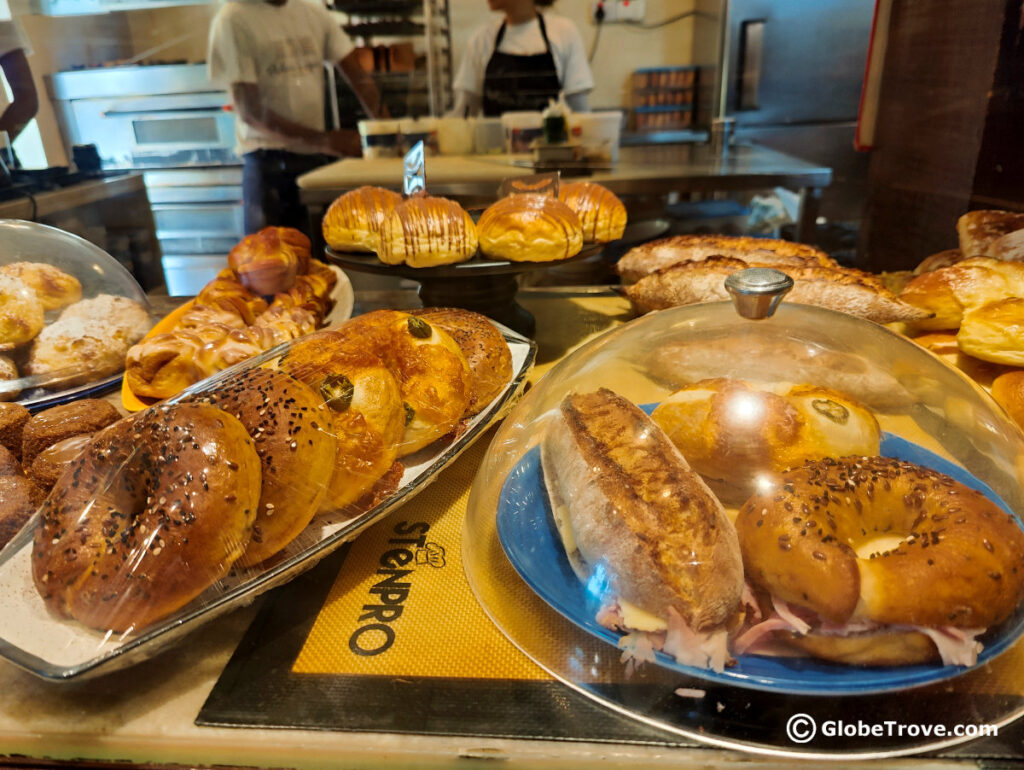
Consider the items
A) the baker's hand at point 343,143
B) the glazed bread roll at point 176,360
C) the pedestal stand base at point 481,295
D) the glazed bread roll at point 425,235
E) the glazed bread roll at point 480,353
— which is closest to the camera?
the glazed bread roll at point 480,353

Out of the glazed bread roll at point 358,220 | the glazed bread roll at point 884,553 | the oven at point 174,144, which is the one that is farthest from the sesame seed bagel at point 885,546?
the oven at point 174,144

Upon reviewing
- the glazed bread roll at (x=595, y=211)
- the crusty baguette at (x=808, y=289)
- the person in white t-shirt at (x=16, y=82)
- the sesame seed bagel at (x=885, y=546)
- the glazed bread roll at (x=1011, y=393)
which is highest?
the person in white t-shirt at (x=16, y=82)

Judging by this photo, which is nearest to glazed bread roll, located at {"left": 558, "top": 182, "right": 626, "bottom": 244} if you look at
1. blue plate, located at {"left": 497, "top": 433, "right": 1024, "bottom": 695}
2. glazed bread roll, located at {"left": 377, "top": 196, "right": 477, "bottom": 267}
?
glazed bread roll, located at {"left": 377, "top": 196, "right": 477, "bottom": 267}

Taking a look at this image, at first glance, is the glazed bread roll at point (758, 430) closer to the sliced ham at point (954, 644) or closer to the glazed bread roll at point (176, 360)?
the sliced ham at point (954, 644)

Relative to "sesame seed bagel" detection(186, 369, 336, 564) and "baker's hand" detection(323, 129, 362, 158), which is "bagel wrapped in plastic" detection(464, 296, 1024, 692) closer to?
"sesame seed bagel" detection(186, 369, 336, 564)

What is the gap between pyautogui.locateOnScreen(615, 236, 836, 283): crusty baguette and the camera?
→ 57.2 inches

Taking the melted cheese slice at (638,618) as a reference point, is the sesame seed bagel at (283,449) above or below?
above

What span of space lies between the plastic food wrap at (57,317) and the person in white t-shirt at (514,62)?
70.7 inches

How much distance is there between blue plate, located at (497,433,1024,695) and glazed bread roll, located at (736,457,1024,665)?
17 millimetres

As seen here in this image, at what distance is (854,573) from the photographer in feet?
1.93

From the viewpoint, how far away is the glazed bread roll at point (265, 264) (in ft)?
5.18

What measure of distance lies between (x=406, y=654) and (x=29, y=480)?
627 mm

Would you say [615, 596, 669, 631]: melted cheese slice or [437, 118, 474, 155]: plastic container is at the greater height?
[437, 118, 474, 155]: plastic container

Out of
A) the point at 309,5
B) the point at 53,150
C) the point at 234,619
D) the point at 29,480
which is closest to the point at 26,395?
the point at 29,480
